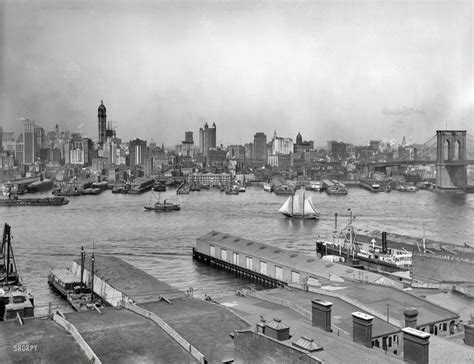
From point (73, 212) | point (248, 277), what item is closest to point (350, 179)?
point (73, 212)

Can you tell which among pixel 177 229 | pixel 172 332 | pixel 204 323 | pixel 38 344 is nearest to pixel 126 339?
pixel 172 332

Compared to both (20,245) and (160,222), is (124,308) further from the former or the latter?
(160,222)

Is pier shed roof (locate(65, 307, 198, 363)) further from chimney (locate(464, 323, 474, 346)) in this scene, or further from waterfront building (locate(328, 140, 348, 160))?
waterfront building (locate(328, 140, 348, 160))

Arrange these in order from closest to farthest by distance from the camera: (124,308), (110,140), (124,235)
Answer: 1. (124,308)
2. (124,235)
3. (110,140)

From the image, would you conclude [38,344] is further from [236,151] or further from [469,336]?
[236,151]

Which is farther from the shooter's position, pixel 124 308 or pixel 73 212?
pixel 73 212

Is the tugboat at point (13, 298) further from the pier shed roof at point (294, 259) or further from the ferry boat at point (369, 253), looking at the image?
the ferry boat at point (369, 253)

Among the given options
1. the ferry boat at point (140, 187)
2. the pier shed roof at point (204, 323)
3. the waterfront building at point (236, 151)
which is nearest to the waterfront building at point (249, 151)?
the waterfront building at point (236, 151)
